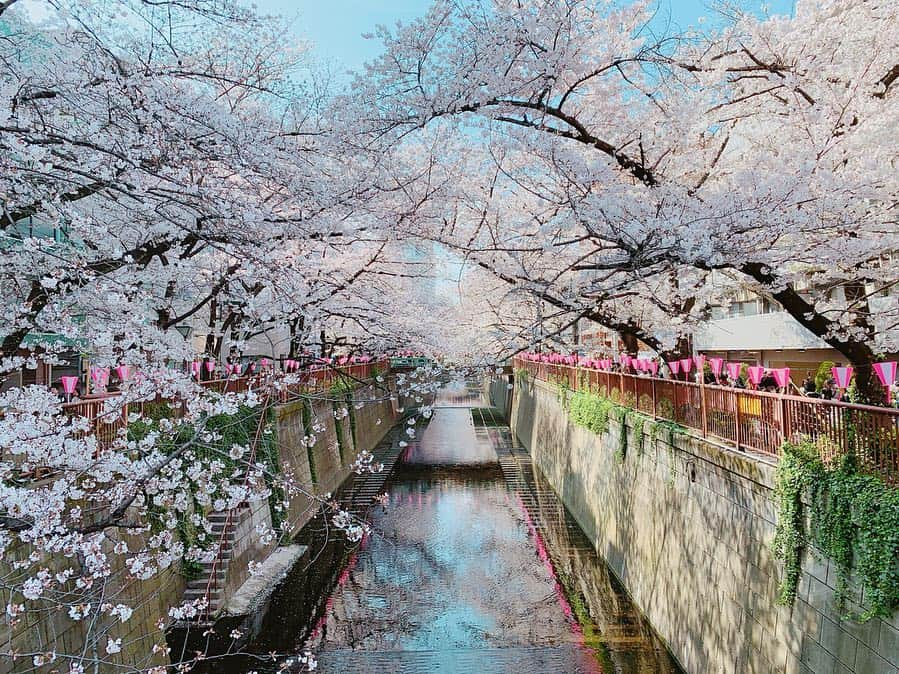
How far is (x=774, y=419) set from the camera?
7.12 metres

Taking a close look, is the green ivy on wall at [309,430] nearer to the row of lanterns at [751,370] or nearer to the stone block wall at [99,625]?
the stone block wall at [99,625]

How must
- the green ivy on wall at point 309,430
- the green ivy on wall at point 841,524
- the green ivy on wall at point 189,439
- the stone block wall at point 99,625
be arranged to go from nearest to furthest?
1. the green ivy on wall at point 841,524
2. the stone block wall at point 99,625
3. the green ivy on wall at point 189,439
4. the green ivy on wall at point 309,430

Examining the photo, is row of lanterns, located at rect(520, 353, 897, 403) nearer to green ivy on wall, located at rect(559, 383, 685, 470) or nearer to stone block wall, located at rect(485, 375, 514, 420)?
green ivy on wall, located at rect(559, 383, 685, 470)

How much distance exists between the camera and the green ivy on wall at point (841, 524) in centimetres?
484

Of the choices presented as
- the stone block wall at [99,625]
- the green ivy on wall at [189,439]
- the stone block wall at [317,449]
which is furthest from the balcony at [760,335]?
Result: the stone block wall at [99,625]

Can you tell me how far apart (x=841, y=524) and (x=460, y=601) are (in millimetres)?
8779

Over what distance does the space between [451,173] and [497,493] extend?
1544 centimetres

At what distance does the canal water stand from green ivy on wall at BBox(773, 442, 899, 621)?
14.1 ft

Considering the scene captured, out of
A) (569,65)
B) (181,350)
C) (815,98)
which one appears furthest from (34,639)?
(815,98)

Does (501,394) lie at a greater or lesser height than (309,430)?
lesser

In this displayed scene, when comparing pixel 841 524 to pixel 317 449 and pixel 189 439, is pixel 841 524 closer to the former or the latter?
pixel 189 439

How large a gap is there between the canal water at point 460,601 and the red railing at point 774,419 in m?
3.86

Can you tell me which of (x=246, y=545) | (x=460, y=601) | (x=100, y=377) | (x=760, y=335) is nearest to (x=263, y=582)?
(x=246, y=545)

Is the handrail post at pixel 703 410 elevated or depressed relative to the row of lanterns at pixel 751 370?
depressed
